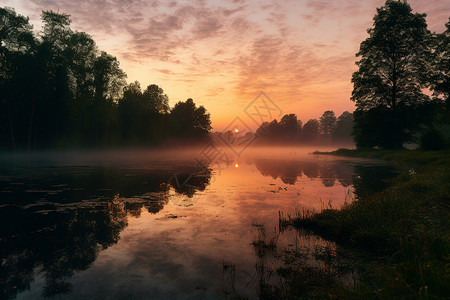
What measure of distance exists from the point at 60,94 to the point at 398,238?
55787 mm

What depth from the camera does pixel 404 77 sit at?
37844mm

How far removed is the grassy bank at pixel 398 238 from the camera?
13.1 ft

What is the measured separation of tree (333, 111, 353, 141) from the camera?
158 m

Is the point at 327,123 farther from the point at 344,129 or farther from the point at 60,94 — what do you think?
the point at 60,94

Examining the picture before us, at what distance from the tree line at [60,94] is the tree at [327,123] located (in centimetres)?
14371

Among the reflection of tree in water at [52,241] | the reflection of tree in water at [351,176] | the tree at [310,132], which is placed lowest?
the reflection of tree in water at [52,241]

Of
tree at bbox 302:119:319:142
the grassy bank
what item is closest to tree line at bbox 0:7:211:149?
the grassy bank

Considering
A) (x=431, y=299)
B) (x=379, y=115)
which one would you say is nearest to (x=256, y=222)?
(x=431, y=299)

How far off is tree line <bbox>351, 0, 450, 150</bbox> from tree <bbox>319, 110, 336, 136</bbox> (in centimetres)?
15003

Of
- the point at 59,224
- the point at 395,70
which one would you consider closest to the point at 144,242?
the point at 59,224

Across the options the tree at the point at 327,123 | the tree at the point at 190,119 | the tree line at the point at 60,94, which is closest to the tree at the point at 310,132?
the tree at the point at 327,123

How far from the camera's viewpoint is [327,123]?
606 feet

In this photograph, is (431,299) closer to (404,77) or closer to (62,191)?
(62,191)

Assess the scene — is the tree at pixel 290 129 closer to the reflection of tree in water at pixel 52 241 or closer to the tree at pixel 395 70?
the tree at pixel 395 70
